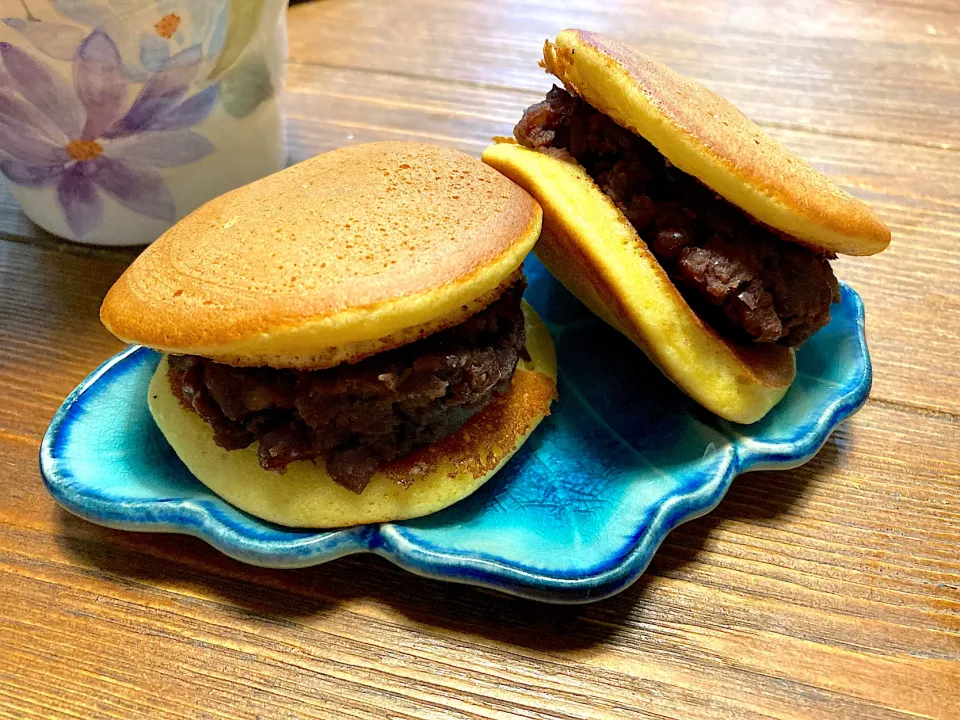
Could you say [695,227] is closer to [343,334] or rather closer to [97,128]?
[343,334]

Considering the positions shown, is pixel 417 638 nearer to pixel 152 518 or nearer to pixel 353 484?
pixel 353 484

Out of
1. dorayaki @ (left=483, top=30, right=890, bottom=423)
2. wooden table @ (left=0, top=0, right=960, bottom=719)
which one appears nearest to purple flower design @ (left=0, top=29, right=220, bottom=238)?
wooden table @ (left=0, top=0, right=960, bottom=719)

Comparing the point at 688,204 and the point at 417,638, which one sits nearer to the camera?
the point at 417,638

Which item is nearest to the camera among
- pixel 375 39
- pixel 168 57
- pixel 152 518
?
pixel 152 518

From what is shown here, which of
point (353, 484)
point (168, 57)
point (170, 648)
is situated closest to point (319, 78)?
point (168, 57)

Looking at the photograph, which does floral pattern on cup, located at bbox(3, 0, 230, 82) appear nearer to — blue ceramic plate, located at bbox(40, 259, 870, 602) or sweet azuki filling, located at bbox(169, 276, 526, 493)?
blue ceramic plate, located at bbox(40, 259, 870, 602)

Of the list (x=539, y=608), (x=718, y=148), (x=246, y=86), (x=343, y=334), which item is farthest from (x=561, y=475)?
(x=246, y=86)
